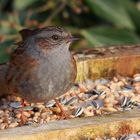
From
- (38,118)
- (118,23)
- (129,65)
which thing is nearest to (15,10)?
(118,23)

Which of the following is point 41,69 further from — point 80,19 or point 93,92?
point 80,19

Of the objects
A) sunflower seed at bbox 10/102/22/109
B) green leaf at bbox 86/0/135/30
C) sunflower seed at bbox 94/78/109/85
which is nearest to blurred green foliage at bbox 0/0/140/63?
green leaf at bbox 86/0/135/30

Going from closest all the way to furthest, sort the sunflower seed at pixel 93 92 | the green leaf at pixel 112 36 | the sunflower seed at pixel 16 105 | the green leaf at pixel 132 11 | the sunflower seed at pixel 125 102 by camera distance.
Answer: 1. the sunflower seed at pixel 125 102
2. the sunflower seed at pixel 16 105
3. the sunflower seed at pixel 93 92
4. the green leaf at pixel 112 36
5. the green leaf at pixel 132 11

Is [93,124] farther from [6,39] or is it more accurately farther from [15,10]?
[15,10]

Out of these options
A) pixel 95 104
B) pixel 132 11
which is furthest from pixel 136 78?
pixel 132 11

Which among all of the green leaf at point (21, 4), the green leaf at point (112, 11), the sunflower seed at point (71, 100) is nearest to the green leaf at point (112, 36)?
the green leaf at point (112, 11)

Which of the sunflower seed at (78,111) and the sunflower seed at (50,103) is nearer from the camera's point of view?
the sunflower seed at (78,111)

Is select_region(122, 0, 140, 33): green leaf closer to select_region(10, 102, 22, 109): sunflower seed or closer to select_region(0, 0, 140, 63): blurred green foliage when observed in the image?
select_region(0, 0, 140, 63): blurred green foliage

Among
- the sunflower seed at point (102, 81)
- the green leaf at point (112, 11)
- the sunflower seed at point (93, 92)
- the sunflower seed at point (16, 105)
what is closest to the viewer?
the sunflower seed at point (16, 105)

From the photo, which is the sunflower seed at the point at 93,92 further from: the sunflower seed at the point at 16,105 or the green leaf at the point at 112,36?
the green leaf at the point at 112,36
